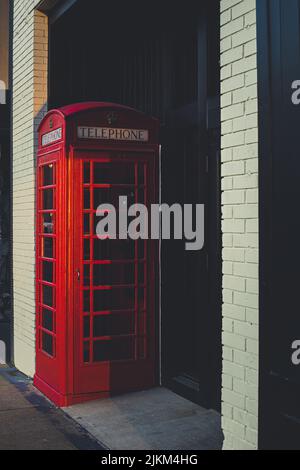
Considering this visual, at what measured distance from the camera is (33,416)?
19.7ft

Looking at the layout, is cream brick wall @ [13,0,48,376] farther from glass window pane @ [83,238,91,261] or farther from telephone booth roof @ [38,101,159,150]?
glass window pane @ [83,238,91,261]

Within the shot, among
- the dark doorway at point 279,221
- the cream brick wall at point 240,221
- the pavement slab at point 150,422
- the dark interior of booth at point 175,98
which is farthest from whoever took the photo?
the dark interior of booth at point 175,98

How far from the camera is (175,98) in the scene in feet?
22.4

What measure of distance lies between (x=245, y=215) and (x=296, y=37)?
1.01m

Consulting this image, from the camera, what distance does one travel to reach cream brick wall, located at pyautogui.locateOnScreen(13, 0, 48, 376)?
7.52 meters

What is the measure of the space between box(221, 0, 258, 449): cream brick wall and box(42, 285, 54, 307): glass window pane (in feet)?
10.1

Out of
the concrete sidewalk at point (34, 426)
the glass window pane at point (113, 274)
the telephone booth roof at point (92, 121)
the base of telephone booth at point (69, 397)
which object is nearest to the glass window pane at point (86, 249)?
the glass window pane at point (113, 274)

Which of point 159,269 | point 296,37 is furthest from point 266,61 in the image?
point 159,269

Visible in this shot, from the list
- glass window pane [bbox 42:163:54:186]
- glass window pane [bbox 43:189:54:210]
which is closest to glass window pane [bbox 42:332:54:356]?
glass window pane [bbox 43:189:54:210]

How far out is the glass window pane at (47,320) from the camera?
22.1ft

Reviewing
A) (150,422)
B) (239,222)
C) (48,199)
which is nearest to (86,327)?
(150,422)

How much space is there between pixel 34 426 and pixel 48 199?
7.64 ft

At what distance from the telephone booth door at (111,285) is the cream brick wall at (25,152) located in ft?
4.48

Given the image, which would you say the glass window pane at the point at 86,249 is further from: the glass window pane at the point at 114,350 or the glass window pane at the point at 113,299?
the glass window pane at the point at 114,350
